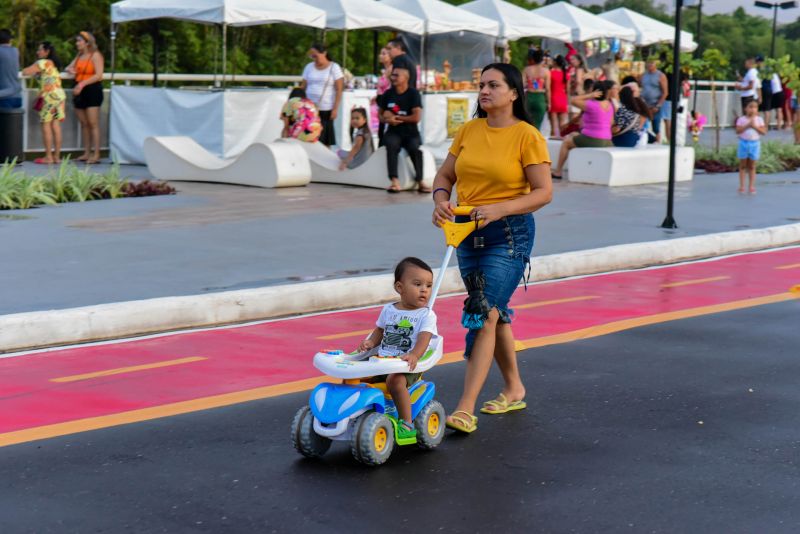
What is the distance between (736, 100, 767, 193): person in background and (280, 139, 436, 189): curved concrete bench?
14.1 ft

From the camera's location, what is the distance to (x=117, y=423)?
6.78 metres

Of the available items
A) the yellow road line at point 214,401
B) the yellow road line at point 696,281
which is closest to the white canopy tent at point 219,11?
A: the yellow road line at point 696,281

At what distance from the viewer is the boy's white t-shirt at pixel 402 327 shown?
6277mm

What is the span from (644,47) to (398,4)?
40.3 ft

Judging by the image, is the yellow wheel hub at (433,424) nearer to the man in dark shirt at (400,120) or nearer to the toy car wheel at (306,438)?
the toy car wheel at (306,438)

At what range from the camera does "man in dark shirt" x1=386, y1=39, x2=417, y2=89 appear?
17.3 metres

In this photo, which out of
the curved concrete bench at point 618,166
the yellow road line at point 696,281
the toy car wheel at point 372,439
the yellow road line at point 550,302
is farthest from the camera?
the curved concrete bench at point 618,166

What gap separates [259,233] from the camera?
13.7 meters

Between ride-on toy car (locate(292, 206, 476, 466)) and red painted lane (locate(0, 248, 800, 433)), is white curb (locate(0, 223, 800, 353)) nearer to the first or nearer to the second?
red painted lane (locate(0, 248, 800, 433))

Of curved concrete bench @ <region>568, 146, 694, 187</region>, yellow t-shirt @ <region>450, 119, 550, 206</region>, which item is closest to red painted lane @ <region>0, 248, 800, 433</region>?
yellow t-shirt @ <region>450, 119, 550, 206</region>

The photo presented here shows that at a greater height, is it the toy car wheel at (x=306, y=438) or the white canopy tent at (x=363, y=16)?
the white canopy tent at (x=363, y=16)

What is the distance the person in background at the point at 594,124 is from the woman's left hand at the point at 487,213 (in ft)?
45.4

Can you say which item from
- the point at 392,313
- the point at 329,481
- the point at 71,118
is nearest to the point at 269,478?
the point at 329,481

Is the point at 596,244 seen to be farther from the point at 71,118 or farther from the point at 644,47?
the point at 644,47
